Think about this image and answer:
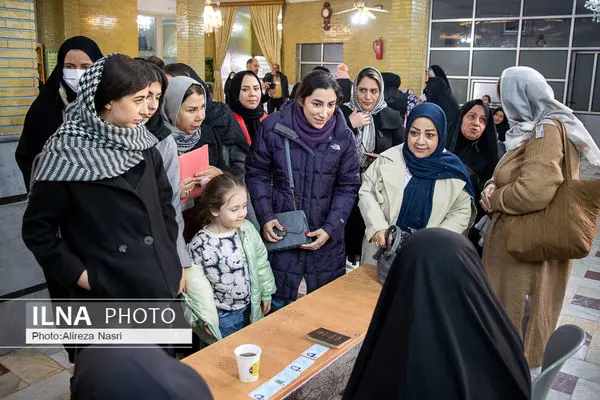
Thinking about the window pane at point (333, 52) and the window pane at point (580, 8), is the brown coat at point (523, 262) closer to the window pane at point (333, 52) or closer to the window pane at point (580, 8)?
the window pane at point (580, 8)

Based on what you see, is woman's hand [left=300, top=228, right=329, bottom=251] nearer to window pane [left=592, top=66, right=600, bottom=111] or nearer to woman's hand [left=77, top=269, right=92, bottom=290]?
woman's hand [left=77, top=269, right=92, bottom=290]

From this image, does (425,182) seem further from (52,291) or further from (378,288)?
(52,291)

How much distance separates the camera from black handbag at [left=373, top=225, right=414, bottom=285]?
2.53 m

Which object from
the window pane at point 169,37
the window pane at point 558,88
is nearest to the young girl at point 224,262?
the window pane at point 558,88

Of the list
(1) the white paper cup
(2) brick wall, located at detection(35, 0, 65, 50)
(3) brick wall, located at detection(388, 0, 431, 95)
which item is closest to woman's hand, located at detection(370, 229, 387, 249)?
(1) the white paper cup

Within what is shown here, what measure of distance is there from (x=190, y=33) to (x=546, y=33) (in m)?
7.79

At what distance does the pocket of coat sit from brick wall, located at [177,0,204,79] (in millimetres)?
8769

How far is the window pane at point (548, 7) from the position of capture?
1143 centimetres

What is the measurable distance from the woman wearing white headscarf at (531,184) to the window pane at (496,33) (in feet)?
34.2

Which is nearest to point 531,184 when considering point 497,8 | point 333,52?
point 497,8

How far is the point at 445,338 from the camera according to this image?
40.6 inches

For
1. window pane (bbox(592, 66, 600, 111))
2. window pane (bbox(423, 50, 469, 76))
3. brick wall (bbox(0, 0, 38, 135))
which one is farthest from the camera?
window pane (bbox(423, 50, 469, 76))

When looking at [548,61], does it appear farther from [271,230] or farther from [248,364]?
[248,364]

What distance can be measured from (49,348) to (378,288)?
2.18 metres
